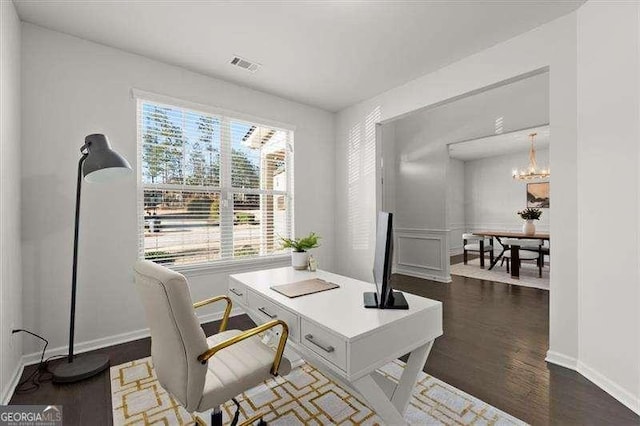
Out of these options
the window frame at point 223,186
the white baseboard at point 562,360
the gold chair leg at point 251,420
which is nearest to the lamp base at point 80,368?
the window frame at point 223,186

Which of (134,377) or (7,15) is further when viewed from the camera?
(134,377)

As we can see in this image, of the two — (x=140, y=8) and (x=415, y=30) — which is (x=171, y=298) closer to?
(x=140, y=8)

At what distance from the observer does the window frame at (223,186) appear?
298 cm

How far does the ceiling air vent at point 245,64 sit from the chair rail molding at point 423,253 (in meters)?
3.97

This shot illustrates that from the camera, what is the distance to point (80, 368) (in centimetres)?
225

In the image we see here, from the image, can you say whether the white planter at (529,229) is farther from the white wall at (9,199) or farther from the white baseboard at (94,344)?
the white wall at (9,199)

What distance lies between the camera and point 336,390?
204cm

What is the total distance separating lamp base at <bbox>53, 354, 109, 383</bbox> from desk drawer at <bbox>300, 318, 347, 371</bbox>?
6.12 feet

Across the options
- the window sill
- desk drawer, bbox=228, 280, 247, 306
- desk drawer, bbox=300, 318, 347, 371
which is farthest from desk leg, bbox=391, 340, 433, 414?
the window sill

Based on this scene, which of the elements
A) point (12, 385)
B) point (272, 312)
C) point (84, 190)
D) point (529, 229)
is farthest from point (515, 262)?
point (12, 385)

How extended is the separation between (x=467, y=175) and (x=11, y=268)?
9.75 m

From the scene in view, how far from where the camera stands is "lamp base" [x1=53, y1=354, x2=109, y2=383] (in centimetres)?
214

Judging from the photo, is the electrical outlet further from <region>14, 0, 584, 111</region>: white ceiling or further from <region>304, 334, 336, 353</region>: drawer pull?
<region>14, 0, 584, 111</region>: white ceiling

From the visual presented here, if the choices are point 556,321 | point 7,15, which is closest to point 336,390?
point 556,321
